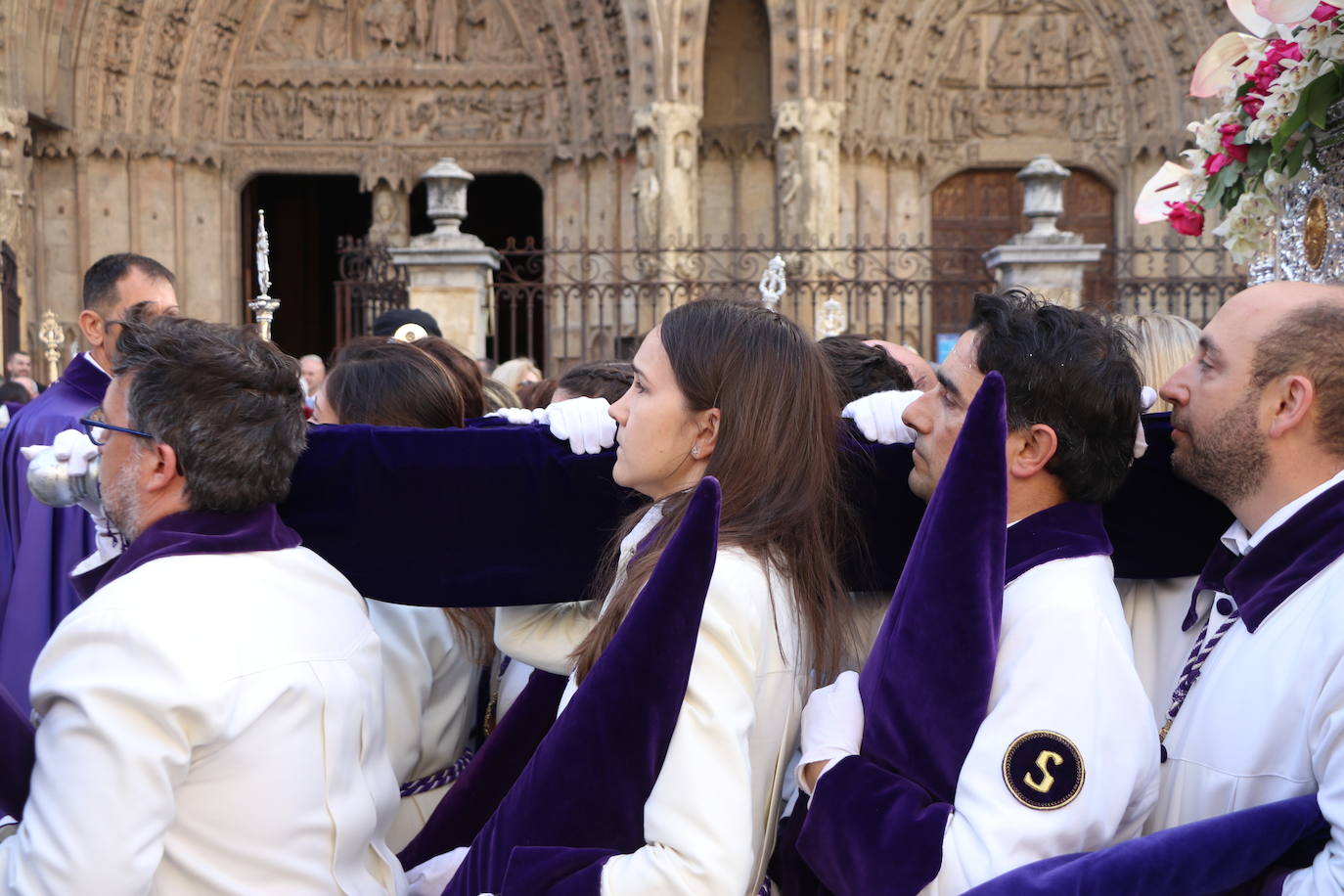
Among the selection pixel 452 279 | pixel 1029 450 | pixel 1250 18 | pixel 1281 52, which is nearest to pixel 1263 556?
pixel 1029 450

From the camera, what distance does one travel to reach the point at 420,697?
267cm

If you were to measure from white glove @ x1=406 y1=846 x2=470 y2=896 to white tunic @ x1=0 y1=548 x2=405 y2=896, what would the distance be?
172 mm

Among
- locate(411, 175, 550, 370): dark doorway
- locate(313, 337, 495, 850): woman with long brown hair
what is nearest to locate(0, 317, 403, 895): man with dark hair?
locate(313, 337, 495, 850): woman with long brown hair

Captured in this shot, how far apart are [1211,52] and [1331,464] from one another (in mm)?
1368

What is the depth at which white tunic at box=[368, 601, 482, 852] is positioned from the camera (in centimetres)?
263

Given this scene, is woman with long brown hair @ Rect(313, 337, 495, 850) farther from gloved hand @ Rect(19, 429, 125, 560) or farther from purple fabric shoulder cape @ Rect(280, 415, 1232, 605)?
gloved hand @ Rect(19, 429, 125, 560)

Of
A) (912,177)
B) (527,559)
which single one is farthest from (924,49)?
(527,559)

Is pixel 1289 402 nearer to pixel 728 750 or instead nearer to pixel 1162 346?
pixel 1162 346

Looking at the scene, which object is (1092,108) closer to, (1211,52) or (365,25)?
(365,25)

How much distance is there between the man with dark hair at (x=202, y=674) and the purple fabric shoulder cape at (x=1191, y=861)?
98 centimetres

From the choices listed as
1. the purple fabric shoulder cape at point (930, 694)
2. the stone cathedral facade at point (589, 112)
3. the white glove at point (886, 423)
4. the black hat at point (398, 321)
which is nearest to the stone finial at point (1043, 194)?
the stone cathedral facade at point (589, 112)

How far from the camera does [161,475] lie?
2.09 meters

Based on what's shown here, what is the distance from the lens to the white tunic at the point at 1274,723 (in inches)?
68.0

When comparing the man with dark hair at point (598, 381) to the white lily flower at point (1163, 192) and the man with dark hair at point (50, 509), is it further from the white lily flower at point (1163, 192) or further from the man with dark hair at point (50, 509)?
the white lily flower at point (1163, 192)
